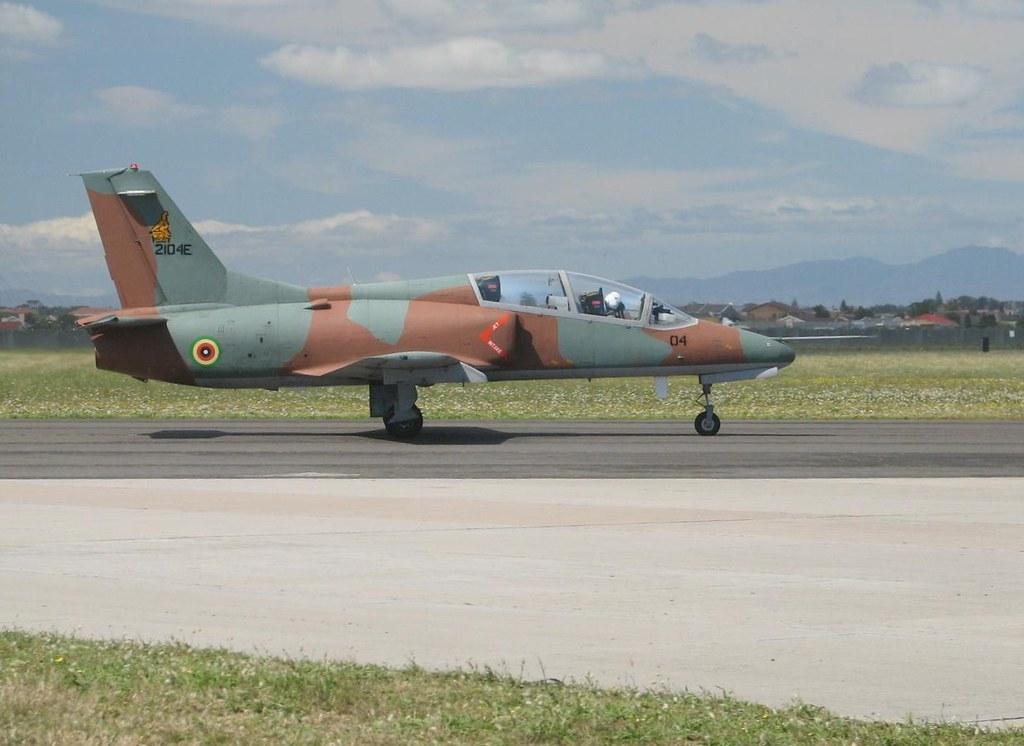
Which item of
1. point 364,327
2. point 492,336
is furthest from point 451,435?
point 364,327

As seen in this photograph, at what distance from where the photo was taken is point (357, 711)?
25.1 feet

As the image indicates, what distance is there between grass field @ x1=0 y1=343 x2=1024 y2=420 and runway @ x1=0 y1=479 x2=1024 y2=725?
1631cm

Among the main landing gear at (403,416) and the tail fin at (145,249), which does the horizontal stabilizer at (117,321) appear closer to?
A: the tail fin at (145,249)

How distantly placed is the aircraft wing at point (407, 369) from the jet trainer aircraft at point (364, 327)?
0.03 m

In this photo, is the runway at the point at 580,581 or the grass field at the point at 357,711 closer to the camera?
the grass field at the point at 357,711

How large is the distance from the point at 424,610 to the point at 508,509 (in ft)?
19.0

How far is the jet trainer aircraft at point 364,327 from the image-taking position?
87.7 feet

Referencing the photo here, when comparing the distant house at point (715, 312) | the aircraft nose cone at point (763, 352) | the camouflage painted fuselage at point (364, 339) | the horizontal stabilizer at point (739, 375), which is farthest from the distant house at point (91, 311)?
the aircraft nose cone at point (763, 352)

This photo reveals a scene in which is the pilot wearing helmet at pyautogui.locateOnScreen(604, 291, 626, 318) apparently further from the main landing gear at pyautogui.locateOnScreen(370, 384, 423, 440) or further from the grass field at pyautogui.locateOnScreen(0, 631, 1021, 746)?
the grass field at pyautogui.locateOnScreen(0, 631, 1021, 746)

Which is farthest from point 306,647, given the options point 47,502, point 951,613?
point 47,502

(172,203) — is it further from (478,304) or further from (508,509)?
(508,509)

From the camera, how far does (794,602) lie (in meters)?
10.7

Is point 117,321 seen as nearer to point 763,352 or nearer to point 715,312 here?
point 763,352

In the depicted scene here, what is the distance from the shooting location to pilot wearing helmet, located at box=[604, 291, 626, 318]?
27.2 meters
